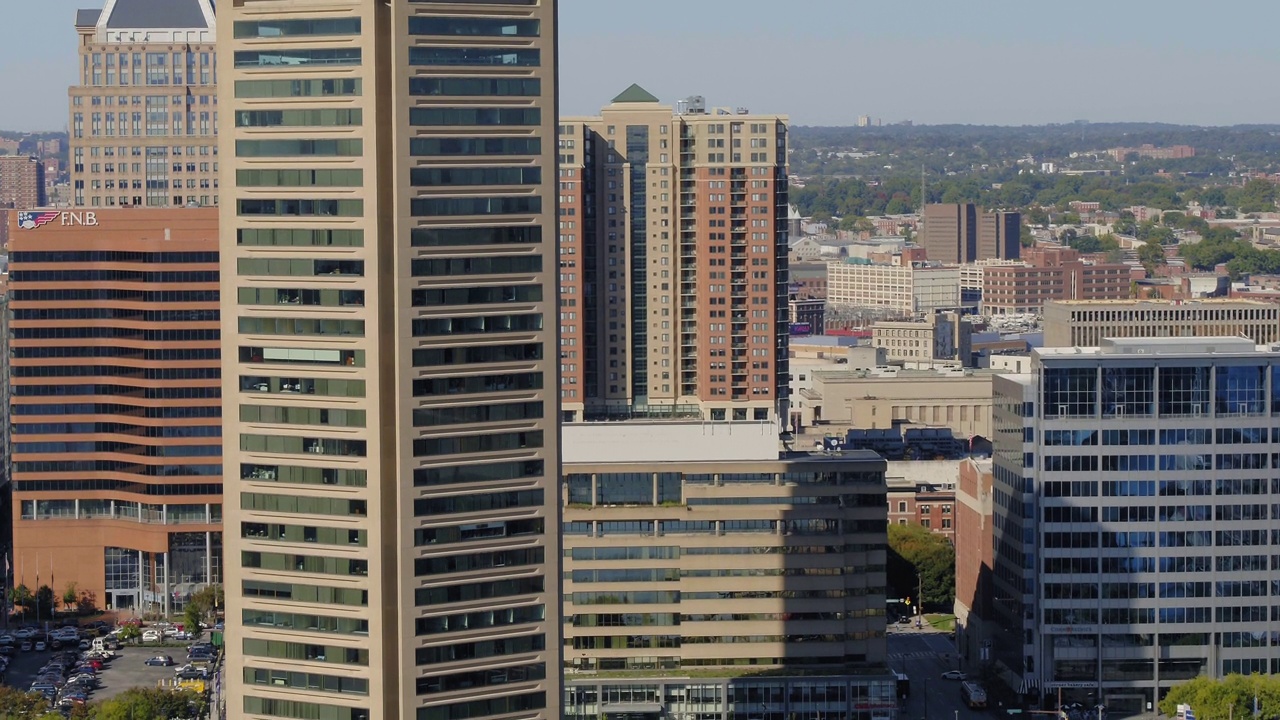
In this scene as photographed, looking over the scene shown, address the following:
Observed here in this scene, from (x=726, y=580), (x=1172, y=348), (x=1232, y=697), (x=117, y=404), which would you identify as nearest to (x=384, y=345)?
(x=726, y=580)

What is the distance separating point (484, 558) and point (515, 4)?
60.5ft

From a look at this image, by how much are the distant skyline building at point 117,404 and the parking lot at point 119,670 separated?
11.9m

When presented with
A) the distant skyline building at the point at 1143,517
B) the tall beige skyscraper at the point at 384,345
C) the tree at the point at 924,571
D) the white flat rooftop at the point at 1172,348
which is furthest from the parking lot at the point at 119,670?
the tall beige skyscraper at the point at 384,345

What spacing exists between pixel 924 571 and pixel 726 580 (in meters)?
44.1

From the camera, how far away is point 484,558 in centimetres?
9106

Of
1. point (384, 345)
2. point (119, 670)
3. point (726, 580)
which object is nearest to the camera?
point (384, 345)

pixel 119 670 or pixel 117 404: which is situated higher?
pixel 117 404

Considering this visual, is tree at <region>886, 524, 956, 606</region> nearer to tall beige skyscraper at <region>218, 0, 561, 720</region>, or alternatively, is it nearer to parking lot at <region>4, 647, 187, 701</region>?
parking lot at <region>4, 647, 187, 701</region>

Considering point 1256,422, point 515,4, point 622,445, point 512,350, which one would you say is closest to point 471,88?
point 515,4

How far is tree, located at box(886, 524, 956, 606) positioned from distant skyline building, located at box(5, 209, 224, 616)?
4264 centimetres

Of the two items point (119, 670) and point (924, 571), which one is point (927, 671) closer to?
point (924, 571)

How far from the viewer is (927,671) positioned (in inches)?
5984

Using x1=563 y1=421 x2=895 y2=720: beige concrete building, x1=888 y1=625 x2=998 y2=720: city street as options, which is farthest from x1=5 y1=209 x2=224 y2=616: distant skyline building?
x1=563 y1=421 x2=895 y2=720: beige concrete building

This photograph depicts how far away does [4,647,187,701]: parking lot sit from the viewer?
484ft
